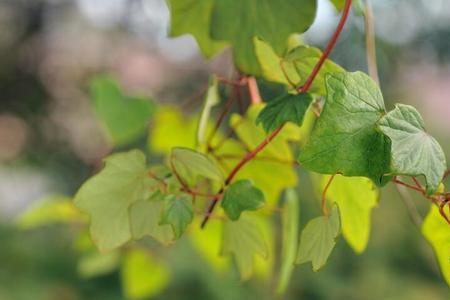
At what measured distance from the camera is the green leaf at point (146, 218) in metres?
0.36

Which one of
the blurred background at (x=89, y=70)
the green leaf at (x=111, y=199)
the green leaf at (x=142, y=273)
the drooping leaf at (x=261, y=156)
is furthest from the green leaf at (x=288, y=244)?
the blurred background at (x=89, y=70)

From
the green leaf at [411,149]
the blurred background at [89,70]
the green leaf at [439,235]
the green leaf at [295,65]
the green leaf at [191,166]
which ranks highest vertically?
the green leaf at [295,65]

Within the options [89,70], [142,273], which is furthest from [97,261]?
[89,70]

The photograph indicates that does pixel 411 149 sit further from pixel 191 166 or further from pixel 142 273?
pixel 142 273

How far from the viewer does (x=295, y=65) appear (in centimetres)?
34

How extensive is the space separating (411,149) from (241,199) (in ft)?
0.35

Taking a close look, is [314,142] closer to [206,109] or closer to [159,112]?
[206,109]

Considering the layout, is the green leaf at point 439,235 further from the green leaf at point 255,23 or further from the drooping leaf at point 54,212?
the drooping leaf at point 54,212

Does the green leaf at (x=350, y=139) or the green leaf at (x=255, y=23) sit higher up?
the green leaf at (x=255, y=23)

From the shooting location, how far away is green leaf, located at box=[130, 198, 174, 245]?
36 cm

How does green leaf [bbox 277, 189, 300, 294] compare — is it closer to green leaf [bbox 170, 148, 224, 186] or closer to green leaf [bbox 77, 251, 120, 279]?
green leaf [bbox 170, 148, 224, 186]

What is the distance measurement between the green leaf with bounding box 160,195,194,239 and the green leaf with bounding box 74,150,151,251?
4 cm

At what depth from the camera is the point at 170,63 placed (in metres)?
2.86

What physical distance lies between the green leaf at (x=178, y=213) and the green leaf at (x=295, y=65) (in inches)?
3.2
